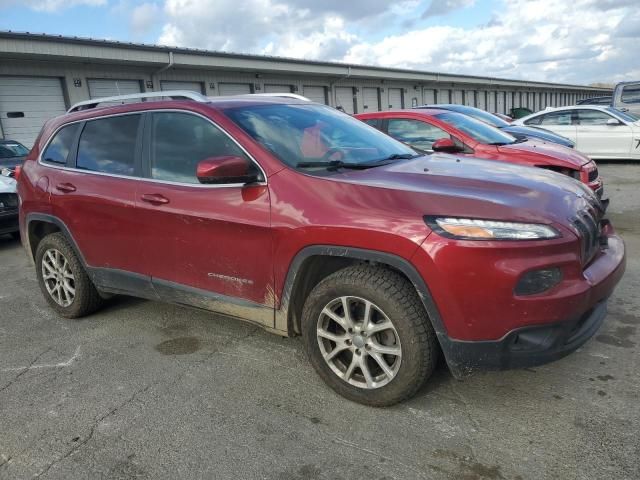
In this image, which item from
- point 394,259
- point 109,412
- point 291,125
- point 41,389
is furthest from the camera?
point 291,125

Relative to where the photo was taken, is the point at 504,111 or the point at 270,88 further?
the point at 504,111

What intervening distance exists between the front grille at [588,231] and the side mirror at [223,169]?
5.93 ft

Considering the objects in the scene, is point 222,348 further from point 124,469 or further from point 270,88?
point 270,88

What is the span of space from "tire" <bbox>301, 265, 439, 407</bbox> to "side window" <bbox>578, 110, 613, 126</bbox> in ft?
39.4

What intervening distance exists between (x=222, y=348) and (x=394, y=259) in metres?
1.70

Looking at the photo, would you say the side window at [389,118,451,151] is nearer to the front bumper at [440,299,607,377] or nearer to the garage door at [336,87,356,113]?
the front bumper at [440,299,607,377]

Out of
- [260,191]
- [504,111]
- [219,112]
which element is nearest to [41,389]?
[260,191]

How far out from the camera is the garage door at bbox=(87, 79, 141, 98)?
15.9 metres

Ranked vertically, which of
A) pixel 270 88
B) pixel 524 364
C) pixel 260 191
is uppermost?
pixel 270 88

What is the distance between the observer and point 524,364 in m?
2.52

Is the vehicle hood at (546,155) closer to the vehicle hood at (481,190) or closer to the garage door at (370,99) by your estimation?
the vehicle hood at (481,190)

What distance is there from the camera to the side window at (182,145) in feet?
10.8

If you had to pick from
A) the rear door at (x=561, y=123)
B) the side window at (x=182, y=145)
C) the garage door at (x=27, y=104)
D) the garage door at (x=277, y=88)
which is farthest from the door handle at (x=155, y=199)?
the garage door at (x=277, y=88)

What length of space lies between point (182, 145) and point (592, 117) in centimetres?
1201
